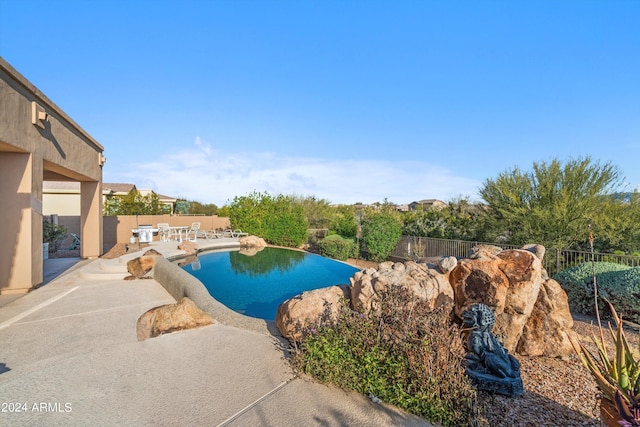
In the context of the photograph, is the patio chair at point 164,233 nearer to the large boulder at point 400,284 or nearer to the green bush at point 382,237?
the green bush at point 382,237

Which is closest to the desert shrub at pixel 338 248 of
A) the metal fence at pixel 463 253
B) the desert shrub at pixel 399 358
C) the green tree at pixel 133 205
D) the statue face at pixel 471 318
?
the metal fence at pixel 463 253

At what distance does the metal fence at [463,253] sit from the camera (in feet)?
26.6

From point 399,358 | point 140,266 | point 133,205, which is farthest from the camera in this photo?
point 133,205

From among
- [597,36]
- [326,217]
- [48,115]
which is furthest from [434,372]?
[326,217]

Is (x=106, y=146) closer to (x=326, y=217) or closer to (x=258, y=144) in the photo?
(x=258, y=144)

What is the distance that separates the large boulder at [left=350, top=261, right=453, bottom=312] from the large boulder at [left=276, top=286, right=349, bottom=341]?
0.30m

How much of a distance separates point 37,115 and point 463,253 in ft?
43.9

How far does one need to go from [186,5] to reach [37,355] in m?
10.4

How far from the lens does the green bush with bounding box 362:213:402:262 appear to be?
49.9ft

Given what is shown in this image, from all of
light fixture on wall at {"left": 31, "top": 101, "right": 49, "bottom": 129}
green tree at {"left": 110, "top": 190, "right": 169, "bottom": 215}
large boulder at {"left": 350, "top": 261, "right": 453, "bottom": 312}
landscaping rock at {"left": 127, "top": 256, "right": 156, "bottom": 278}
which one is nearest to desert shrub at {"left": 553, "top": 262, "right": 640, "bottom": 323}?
large boulder at {"left": 350, "top": 261, "right": 453, "bottom": 312}

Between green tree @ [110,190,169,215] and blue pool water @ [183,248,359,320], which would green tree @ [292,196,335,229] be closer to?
blue pool water @ [183,248,359,320]

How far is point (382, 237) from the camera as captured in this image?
15.2 metres

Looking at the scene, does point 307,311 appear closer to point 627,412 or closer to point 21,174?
point 627,412

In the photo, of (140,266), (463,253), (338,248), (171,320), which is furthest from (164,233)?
(463,253)
